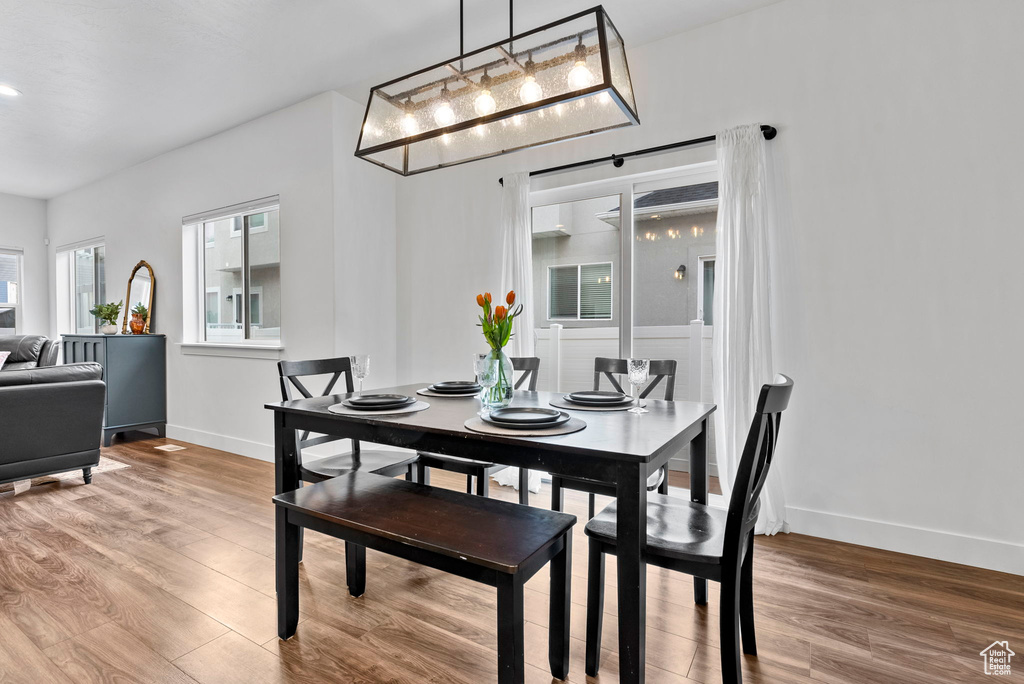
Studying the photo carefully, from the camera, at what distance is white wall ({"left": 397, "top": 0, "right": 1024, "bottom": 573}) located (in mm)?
2203

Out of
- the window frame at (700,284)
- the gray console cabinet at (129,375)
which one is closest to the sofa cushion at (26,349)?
the gray console cabinet at (129,375)

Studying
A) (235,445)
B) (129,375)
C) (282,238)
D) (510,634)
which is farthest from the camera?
(129,375)

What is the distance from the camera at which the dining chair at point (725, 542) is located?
4.31ft

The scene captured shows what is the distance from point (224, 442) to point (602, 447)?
4.21 m

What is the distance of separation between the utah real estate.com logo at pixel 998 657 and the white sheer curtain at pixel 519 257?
7.17ft

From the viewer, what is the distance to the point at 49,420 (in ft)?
10.6

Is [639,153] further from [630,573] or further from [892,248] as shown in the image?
[630,573]

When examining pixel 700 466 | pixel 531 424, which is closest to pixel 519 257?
pixel 700 466

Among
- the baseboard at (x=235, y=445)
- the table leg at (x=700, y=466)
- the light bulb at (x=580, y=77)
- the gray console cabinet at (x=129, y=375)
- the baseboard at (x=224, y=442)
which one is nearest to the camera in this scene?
the light bulb at (x=580, y=77)

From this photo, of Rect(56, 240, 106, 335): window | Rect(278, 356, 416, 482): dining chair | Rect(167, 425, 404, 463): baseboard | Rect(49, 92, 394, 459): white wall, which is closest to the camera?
Rect(278, 356, 416, 482): dining chair

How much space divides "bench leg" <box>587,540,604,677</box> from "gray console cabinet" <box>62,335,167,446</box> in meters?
4.92

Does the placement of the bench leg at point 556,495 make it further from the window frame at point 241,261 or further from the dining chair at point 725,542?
the window frame at point 241,261

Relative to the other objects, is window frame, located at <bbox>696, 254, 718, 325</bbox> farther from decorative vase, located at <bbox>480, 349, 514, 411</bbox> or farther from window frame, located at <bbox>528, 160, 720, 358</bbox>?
decorative vase, located at <bbox>480, 349, 514, 411</bbox>

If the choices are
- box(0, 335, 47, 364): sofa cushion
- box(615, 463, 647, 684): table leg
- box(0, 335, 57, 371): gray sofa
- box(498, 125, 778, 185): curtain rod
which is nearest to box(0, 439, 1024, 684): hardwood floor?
box(615, 463, 647, 684): table leg
